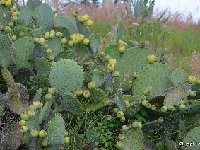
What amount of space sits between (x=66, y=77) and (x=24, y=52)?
326 mm

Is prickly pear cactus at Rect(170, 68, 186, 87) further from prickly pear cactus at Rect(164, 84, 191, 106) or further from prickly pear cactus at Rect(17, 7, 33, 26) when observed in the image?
prickly pear cactus at Rect(17, 7, 33, 26)

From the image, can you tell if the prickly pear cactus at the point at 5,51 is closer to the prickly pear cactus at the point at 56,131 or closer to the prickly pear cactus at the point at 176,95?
the prickly pear cactus at the point at 56,131

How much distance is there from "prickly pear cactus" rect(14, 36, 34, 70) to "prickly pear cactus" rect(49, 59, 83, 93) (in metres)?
0.26

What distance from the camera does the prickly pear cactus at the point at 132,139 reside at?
95.3 inches

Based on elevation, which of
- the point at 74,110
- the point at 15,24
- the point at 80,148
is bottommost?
the point at 80,148

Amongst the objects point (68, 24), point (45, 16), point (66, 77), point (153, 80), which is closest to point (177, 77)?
point (153, 80)

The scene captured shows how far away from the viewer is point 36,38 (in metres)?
2.65

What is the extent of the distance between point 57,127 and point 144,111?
1.55 feet

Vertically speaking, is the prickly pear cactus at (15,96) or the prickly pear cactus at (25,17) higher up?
the prickly pear cactus at (25,17)

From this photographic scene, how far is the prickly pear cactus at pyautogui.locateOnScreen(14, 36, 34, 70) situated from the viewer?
9.02 ft

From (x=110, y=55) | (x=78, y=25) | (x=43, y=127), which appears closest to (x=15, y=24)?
(x=78, y=25)

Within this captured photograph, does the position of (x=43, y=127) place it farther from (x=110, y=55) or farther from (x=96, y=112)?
(x=110, y=55)

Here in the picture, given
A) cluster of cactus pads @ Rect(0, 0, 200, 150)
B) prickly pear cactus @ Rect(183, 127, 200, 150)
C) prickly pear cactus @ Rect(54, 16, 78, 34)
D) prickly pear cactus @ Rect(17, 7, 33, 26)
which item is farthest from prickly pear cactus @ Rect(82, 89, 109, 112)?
prickly pear cactus @ Rect(17, 7, 33, 26)

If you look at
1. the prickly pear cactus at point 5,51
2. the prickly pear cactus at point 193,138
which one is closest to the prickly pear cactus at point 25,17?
the prickly pear cactus at point 5,51
